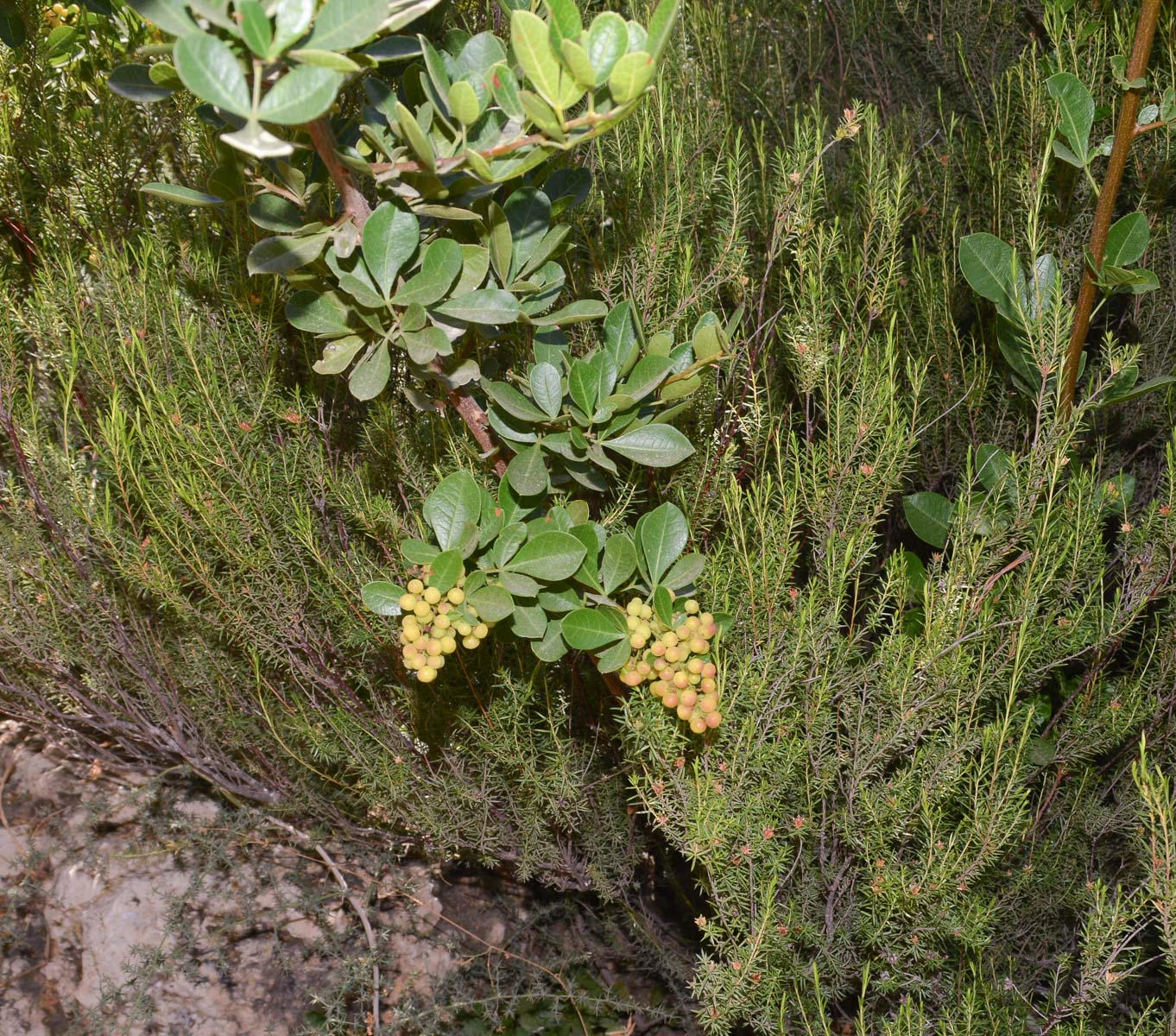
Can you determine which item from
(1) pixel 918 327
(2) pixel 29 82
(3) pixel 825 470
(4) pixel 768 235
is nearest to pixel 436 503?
(3) pixel 825 470

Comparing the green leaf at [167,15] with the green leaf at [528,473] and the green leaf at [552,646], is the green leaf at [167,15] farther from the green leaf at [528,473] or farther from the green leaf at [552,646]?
the green leaf at [552,646]

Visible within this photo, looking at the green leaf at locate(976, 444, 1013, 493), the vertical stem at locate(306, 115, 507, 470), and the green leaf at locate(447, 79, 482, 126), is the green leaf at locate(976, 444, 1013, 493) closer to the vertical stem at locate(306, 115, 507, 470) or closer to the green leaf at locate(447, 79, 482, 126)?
the vertical stem at locate(306, 115, 507, 470)

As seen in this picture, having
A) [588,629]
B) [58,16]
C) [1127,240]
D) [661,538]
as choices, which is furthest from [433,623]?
[58,16]

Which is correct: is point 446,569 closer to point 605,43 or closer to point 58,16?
point 605,43

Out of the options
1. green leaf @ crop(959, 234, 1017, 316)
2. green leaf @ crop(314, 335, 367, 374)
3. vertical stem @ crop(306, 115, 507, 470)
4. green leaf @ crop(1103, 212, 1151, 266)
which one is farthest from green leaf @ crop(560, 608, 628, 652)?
green leaf @ crop(1103, 212, 1151, 266)

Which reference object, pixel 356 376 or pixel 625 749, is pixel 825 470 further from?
pixel 356 376

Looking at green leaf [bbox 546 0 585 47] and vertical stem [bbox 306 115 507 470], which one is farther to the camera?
vertical stem [bbox 306 115 507 470]
